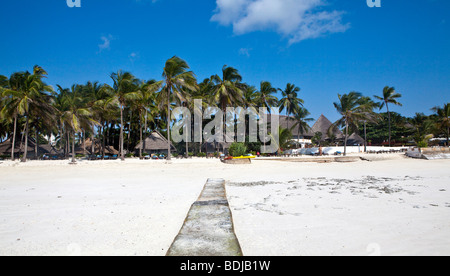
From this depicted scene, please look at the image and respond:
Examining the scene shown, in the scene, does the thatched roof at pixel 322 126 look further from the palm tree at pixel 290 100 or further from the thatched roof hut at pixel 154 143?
the thatched roof hut at pixel 154 143

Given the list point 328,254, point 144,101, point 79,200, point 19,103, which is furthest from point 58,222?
point 144,101

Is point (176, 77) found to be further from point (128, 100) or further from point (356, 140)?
point (356, 140)

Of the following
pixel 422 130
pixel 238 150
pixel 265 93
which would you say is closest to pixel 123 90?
pixel 238 150

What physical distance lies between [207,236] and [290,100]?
37.5m

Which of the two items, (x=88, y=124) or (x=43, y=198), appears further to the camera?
(x=88, y=124)

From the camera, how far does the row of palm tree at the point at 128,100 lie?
2198 centimetres

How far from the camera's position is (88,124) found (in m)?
24.6

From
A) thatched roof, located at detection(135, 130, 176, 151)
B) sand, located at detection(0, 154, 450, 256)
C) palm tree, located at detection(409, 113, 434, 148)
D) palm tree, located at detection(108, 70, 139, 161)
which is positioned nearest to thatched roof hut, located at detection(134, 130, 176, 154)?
thatched roof, located at detection(135, 130, 176, 151)

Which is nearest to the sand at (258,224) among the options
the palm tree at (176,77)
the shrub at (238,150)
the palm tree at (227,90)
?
the shrub at (238,150)

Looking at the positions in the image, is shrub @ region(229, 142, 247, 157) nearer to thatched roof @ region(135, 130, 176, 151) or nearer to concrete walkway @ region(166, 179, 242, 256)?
thatched roof @ region(135, 130, 176, 151)

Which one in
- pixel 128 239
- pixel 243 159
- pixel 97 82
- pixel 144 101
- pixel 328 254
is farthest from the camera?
pixel 97 82

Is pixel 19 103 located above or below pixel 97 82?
below

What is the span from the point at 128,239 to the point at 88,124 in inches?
990
